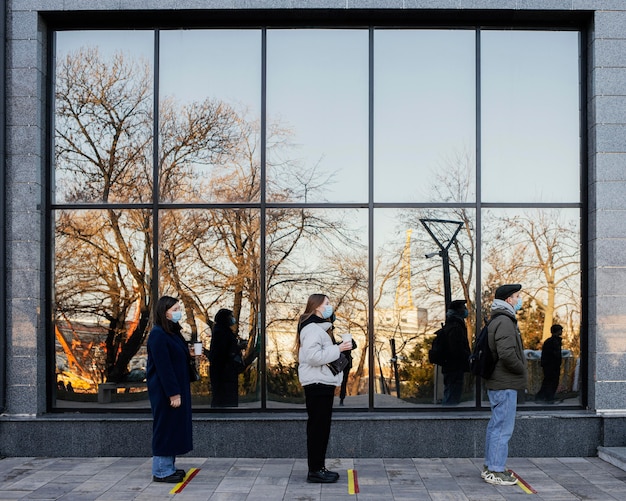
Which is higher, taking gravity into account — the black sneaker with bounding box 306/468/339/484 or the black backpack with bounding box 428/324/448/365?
the black backpack with bounding box 428/324/448/365

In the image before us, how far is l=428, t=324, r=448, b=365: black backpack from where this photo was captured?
8961mm

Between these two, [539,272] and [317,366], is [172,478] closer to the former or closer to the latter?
[317,366]

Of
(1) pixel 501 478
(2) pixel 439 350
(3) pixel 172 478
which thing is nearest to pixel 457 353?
(2) pixel 439 350

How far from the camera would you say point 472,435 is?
27.9ft

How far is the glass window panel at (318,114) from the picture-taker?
29.9ft

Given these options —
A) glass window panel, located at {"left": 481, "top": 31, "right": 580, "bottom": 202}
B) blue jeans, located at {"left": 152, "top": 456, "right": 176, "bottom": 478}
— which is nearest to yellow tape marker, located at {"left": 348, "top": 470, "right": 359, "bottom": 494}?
blue jeans, located at {"left": 152, "top": 456, "right": 176, "bottom": 478}

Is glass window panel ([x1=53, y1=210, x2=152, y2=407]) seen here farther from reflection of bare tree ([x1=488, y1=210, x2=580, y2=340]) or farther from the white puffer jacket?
reflection of bare tree ([x1=488, y1=210, x2=580, y2=340])

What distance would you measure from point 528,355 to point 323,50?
4.47 m

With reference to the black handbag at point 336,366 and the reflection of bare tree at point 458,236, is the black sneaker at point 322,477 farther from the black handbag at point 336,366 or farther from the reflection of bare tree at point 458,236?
the reflection of bare tree at point 458,236

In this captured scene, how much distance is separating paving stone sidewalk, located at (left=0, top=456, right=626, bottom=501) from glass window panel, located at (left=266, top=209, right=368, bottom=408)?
3.50 ft

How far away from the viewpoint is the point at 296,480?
7.44 metres

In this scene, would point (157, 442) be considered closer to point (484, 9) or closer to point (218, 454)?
point (218, 454)

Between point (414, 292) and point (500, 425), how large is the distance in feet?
7.33

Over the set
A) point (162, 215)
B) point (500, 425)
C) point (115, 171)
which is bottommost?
point (500, 425)
